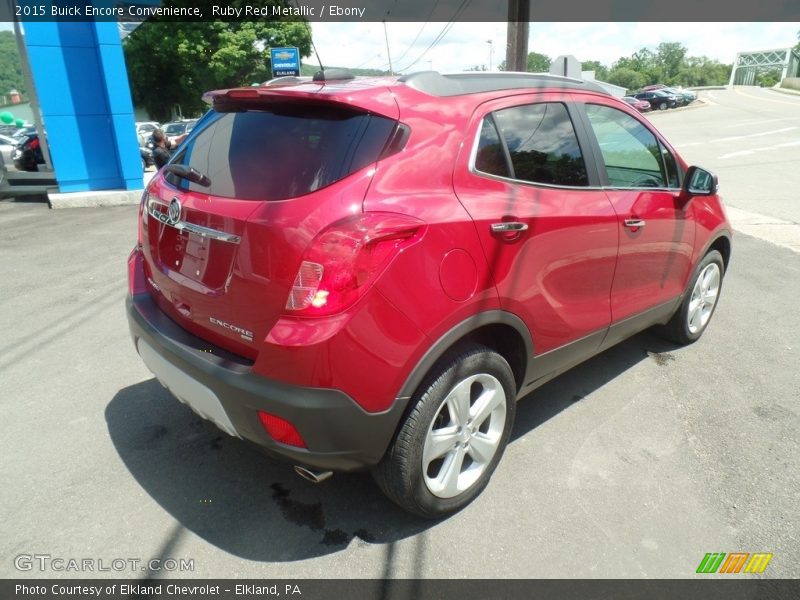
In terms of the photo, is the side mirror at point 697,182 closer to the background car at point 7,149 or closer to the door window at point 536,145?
the door window at point 536,145

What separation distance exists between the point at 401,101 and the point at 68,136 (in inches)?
422

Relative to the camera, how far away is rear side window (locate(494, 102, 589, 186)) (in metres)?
2.65

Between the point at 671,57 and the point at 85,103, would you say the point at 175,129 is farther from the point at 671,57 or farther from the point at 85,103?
the point at 671,57

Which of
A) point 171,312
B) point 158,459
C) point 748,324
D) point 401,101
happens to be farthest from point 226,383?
point 748,324

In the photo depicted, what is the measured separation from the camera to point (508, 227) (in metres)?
2.47

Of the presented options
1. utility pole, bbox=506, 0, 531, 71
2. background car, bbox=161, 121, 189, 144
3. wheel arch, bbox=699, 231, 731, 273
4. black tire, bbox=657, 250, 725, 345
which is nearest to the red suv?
black tire, bbox=657, 250, 725, 345

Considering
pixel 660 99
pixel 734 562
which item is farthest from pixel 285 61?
pixel 660 99

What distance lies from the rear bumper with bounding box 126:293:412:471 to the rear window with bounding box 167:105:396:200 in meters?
0.68

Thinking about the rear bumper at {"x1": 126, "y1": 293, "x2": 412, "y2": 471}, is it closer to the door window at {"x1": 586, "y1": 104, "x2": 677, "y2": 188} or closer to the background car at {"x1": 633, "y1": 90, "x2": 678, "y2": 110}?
the door window at {"x1": 586, "y1": 104, "x2": 677, "y2": 188}

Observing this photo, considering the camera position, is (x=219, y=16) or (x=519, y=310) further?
(x=219, y=16)

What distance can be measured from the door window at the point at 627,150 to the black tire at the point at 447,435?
54.8 inches

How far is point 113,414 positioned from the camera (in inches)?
133

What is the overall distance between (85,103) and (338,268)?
11.1 metres
